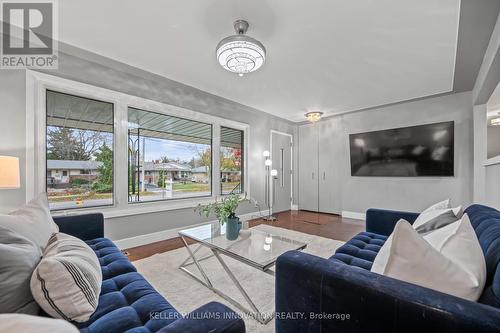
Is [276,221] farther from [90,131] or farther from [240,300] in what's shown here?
[90,131]

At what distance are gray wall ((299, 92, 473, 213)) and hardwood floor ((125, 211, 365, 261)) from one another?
2.34ft

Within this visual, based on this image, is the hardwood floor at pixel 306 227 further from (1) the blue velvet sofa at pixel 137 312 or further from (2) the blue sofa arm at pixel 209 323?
(2) the blue sofa arm at pixel 209 323

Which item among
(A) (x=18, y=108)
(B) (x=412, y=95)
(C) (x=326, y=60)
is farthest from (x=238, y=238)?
(B) (x=412, y=95)

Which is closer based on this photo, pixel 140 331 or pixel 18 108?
pixel 140 331

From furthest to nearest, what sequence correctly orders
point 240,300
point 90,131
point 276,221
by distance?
point 276,221
point 90,131
point 240,300

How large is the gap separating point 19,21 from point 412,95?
5.50 meters

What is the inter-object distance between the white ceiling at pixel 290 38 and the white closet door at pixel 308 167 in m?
2.36

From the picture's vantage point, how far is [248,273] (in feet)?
7.34

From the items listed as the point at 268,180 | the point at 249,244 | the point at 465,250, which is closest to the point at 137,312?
the point at 249,244

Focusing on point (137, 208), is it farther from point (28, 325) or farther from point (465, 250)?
point (465, 250)

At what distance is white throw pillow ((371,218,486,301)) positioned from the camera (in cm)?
78

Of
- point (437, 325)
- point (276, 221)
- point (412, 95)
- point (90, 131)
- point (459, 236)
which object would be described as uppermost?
point (412, 95)

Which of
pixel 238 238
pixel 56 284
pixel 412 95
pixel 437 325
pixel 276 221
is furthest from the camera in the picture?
pixel 276 221

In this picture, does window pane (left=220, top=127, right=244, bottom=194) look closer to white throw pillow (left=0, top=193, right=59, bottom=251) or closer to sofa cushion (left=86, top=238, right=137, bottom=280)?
sofa cushion (left=86, top=238, right=137, bottom=280)
